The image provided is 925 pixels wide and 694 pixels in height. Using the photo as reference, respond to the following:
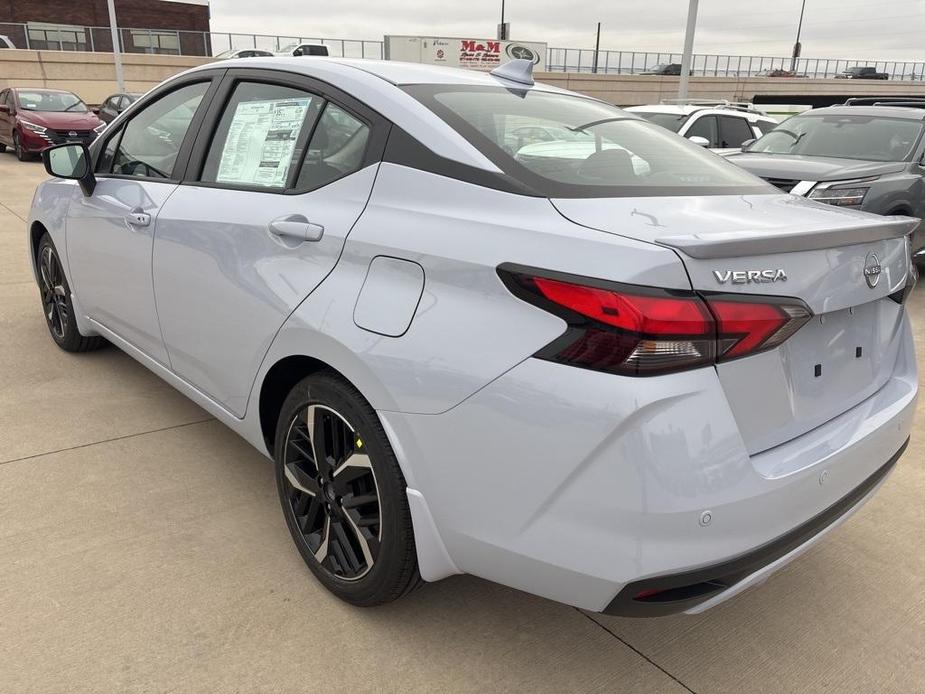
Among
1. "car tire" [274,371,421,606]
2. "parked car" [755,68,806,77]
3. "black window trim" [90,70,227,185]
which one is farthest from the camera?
"parked car" [755,68,806,77]

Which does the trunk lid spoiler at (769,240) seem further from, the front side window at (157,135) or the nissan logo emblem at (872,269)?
the front side window at (157,135)

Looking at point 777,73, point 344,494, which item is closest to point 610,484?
point 344,494

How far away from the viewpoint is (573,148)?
2.33 m

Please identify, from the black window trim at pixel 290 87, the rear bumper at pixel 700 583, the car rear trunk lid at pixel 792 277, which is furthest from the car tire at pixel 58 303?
the rear bumper at pixel 700 583

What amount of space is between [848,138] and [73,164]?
7135 mm

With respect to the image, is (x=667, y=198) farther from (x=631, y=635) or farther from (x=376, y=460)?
(x=631, y=635)

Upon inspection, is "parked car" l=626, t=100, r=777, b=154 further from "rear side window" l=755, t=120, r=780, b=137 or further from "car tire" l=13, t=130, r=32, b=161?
"car tire" l=13, t=130, r=32, b=161

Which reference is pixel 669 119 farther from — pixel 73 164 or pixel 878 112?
pixel 73 164

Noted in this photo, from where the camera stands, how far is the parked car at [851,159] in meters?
6.38

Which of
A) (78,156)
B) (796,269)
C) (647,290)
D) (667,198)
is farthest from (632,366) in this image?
(78,156)

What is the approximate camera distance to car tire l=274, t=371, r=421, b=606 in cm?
204

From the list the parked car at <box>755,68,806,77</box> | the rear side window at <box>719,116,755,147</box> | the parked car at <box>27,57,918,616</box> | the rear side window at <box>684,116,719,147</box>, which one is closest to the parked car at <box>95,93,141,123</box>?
the rear side window at <box>684,116,719,147</box>

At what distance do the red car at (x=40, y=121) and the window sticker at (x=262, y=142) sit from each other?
14.8m

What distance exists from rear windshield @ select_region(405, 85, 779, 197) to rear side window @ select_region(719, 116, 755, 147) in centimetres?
865
